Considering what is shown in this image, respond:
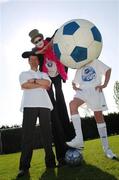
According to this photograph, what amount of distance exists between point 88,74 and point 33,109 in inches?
56.7

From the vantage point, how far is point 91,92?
8086mm

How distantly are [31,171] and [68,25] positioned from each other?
308 cm

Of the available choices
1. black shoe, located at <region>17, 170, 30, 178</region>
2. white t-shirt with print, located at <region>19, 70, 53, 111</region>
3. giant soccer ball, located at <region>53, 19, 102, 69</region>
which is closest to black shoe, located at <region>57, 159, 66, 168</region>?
black shoe, located at <region>17, 170, 30, 178</region>

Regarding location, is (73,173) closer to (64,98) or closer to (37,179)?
(37,179)

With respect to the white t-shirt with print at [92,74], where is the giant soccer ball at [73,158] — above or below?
below

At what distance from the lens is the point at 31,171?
7.71 meters

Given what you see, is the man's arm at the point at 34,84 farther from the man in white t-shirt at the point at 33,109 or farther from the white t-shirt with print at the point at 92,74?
the white t-shirt with print at the point at 92,74

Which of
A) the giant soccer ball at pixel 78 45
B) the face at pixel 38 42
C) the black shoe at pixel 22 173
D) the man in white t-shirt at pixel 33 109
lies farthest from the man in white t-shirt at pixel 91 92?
the black shoe at pixel 22 173

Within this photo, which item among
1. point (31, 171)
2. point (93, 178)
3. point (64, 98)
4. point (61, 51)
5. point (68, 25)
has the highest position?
point (68, 25)

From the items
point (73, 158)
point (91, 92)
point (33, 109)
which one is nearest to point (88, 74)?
point (91, 92)

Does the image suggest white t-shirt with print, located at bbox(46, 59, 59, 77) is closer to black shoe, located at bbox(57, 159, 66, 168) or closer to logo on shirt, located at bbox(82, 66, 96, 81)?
logo on shirt, located at bbox(82, 66, 96, 81)

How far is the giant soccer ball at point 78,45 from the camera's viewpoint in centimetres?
804

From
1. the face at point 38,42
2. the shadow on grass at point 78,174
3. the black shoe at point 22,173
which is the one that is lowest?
the shadow on grass at point 78,174

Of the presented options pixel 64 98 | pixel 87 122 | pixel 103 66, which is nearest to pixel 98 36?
pixel 103 66
